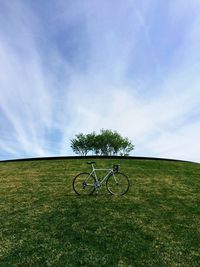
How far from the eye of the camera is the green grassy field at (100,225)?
6707 mm

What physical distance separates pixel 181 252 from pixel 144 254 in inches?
39.4

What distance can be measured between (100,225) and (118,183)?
3576 mm

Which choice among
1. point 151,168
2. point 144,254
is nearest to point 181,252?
point 144,254

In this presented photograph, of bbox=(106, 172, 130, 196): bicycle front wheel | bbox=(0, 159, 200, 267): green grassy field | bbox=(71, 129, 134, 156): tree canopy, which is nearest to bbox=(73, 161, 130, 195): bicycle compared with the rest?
bbox=(106, 172, 130, 196): bicycle front wheel

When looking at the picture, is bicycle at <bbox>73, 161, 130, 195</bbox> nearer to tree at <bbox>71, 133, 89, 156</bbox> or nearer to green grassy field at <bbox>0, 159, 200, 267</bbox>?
green grassy field at <bbox>0, 159, 200, 267</bbox>

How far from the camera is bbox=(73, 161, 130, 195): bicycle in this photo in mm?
12023

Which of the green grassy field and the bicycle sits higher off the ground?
the bicycle

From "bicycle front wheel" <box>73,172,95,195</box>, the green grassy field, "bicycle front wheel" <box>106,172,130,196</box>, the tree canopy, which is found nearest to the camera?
the green grassy field

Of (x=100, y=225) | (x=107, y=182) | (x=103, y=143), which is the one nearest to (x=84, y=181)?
(x=107, y=182)

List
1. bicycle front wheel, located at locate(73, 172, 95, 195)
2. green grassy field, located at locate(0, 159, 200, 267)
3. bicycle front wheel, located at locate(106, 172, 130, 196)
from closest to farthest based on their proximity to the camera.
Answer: green grassy field, located at locate(0, 159, 200, 267) → bicycle front wheel, located at locate(106, 172, 130, 196) → bicycle front wheel, located at locate(73, 172, 95, 195)

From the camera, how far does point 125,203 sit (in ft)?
35.7

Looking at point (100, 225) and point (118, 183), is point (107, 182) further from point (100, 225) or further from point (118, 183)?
point (100, 225)

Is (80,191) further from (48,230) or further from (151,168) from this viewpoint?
(151,168)

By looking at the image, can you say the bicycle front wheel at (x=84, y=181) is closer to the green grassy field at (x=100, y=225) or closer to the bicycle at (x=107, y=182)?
the bicycle at (x=107, y=182)
